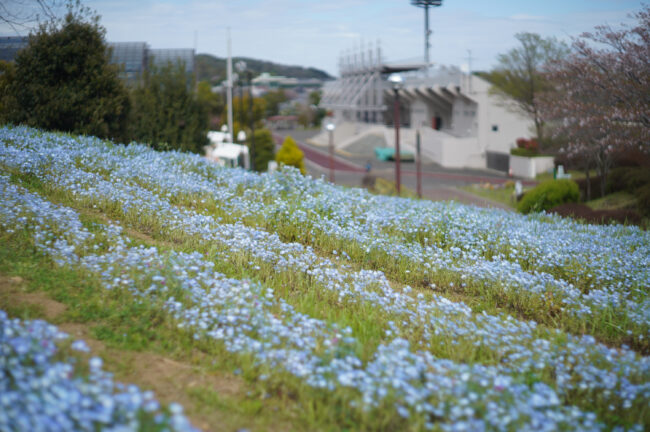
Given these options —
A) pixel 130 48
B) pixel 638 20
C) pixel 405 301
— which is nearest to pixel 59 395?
pixel 405 301

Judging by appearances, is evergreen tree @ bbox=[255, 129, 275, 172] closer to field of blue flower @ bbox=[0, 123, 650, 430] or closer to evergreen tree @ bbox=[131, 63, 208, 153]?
evergreen tree @ bbox=[131, 63, 208, 153]

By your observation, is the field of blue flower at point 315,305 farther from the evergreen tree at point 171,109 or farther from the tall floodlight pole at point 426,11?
the tall floodlight pole at point 426,11

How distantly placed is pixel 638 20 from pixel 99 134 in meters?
14.6

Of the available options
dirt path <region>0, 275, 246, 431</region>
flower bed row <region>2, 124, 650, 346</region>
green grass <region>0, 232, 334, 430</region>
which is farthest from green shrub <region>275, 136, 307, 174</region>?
dirt path <region>0, 275, 246, 431</region>

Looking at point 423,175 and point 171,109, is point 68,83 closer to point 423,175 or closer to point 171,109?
point 171,109

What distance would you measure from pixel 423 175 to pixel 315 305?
37.9m

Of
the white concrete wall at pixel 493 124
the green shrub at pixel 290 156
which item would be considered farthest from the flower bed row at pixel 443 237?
the white concrete wall at pixel 493 124

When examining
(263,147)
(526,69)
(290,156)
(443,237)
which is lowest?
(443,237)

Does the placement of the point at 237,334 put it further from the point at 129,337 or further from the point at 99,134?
the point at 99,134

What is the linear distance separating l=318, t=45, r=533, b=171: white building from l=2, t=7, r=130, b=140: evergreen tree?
2933 cm

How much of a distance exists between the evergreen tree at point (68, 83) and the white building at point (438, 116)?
96.2 ft

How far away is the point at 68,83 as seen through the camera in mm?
12250

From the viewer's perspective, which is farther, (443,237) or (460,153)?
(460,153)

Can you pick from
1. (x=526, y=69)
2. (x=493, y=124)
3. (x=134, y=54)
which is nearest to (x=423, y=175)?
(x=526, y=69)
